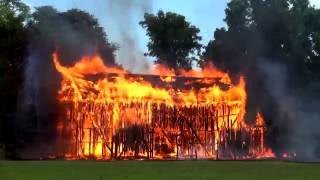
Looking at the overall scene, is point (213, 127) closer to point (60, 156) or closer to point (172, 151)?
point (172, 151)

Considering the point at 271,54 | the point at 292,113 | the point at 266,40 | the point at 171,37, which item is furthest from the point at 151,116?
the point at 171,37

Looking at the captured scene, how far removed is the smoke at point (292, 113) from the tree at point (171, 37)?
38.1 ft

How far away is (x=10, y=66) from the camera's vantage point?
47.5 metres

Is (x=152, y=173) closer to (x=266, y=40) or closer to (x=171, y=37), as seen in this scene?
(x=266, y=40)

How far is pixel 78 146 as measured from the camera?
41812mm

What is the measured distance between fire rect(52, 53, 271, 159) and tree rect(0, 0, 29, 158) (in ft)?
13.6

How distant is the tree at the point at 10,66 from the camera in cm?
4431

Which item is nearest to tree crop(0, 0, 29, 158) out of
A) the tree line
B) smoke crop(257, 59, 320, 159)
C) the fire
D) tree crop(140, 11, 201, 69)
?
the tree line

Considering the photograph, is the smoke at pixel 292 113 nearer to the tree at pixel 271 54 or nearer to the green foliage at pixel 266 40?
the tree at pixel 271 54

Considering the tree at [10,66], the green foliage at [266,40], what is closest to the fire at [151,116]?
the tree at [10,66]

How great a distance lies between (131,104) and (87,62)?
14.5ft

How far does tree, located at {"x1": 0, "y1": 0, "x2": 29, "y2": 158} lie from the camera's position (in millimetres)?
44312

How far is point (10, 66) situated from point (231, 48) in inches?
691

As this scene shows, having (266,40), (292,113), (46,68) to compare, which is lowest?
(292,113)
